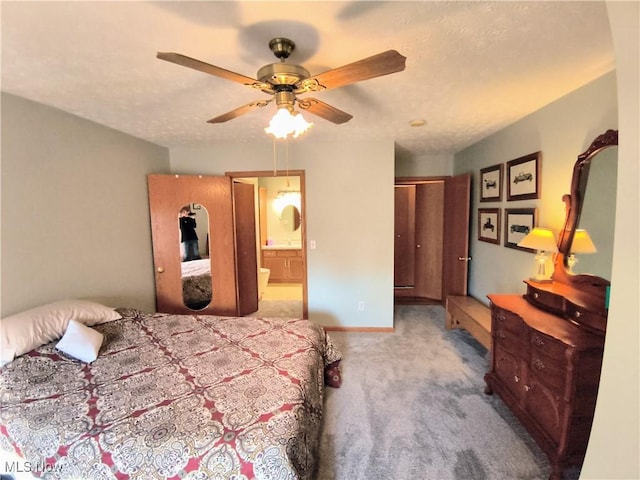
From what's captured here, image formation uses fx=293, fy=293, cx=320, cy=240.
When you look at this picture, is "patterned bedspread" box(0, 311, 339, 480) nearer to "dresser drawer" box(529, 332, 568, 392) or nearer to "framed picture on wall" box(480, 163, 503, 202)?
"dresser drawer" box(529, 332, 568, 392)

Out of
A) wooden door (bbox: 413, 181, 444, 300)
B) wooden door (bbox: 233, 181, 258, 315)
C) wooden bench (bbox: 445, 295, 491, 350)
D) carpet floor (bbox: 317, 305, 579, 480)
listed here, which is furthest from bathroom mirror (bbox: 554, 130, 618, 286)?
wooden door (bbox: 233, 181, 258, 315)

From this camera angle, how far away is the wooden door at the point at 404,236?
15.7 ft

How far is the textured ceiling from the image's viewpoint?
1.23 m

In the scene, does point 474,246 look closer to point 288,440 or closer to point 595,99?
point 595,99

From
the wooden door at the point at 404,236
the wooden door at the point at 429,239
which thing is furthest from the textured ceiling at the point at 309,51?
the wooden door at the point at 404,236

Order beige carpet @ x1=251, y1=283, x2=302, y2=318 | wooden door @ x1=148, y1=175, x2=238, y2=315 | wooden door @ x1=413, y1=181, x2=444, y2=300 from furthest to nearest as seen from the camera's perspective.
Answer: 1. wooden door @ x1=413, y1=181, x2=444, y2=300
2. beige carpet @ x1=251, y1=283, x2=302, y2=318
3. wooden door @ x1=148, y1=175, x2=238, y2=315

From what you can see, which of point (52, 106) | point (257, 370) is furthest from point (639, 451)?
point (52, 106)

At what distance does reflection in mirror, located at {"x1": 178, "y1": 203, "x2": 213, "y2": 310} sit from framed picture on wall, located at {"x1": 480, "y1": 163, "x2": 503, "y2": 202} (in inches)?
131

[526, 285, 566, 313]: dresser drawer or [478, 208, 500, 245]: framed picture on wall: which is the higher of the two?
[478, 208, 500, 245]: framed picture on wall

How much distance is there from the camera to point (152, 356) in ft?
6.59

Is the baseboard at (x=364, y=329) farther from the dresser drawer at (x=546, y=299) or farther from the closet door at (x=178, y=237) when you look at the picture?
the dresser drawer at (x=546, y=299)

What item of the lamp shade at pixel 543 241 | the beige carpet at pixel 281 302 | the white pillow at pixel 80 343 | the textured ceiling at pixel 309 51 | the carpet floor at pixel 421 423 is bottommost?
the carpet floor at pixel 421 423

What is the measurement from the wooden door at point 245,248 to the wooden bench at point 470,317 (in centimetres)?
275

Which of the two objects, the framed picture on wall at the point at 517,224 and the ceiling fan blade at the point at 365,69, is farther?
the framed picture on wall at the point at 517,224
